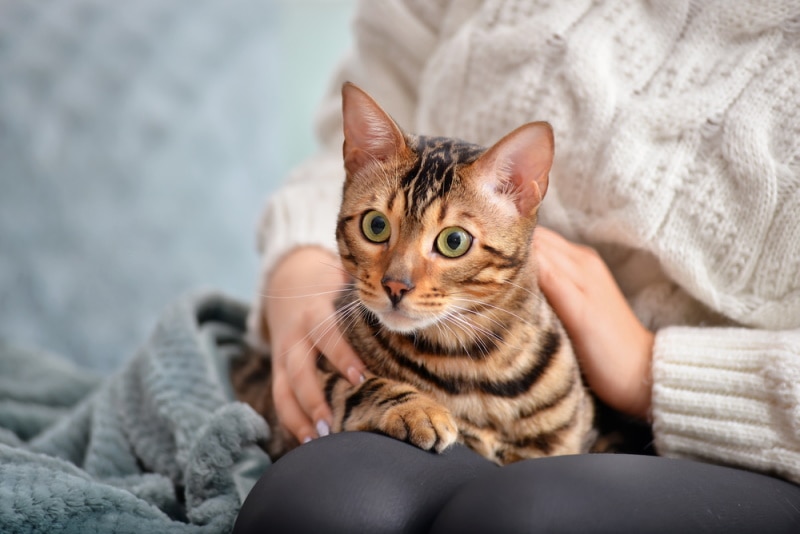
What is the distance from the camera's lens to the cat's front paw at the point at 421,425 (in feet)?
2.55

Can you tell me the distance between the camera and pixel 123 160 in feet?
5.34

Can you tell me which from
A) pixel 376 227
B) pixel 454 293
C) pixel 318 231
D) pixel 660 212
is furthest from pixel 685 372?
pixel 318 231

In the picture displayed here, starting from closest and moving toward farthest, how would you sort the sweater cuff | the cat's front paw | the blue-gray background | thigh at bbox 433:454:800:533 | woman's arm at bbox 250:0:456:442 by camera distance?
1. thigh at bbox 433:454:800:533
2. the cat's front paw
3. woman's arm at bbox 250:0:456:442
4. the sweater cuff
5. the blue-gray background

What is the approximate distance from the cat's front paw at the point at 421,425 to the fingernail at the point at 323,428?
0.48ft

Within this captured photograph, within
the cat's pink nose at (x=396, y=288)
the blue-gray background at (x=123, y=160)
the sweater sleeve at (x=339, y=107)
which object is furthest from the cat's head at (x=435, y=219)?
the blue-gray background at (x=123, y=160)

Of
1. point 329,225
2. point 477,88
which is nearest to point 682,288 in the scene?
point 477,88

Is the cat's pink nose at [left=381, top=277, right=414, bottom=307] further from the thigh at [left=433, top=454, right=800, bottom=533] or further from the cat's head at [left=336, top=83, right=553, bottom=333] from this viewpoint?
the thigh at [left=433, top=454, right=800, bottom=533]

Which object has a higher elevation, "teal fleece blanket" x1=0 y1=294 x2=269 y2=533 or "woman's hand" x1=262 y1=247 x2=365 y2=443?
"woman's hand" x1=262 y1=247 x2=365 y2=443

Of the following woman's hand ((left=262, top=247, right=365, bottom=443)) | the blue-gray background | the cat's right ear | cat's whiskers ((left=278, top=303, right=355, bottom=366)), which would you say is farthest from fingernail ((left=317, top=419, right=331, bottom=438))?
the blue-gray background

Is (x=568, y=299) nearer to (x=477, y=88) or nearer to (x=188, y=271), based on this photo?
(x=477, y=88)

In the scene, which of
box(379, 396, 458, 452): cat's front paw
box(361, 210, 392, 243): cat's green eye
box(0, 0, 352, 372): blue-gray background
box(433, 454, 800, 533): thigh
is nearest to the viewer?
box(433, 454, 800, 533): thigh

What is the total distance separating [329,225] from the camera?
1.27 metres

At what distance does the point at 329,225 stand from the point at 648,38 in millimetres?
597

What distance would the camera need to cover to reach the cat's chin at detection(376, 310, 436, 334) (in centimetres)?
85
